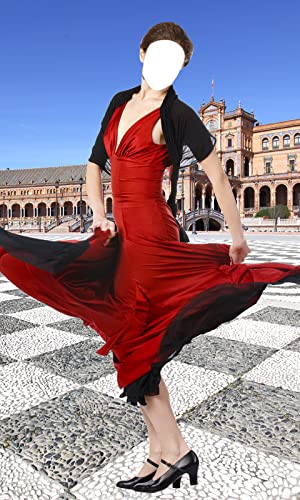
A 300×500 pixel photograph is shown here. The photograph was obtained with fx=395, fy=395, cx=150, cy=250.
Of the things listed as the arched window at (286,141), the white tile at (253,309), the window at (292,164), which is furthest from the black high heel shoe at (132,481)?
the arched window at (286,141)

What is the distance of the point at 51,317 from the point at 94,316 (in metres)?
2.51

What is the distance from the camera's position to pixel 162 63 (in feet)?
4.00

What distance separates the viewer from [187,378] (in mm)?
2168

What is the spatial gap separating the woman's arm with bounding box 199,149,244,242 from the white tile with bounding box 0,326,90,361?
1788mm

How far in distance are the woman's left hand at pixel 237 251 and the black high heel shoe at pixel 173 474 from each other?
0.66 m

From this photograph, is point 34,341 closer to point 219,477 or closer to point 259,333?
point 259,333

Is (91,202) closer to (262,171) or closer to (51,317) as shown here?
(51,317)

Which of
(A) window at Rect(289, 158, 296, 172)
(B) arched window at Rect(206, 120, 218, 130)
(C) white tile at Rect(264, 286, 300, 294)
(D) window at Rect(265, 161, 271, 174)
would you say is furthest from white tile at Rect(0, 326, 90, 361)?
(D) window at Rect(265, 161, 271, 174)

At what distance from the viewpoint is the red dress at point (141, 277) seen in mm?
1176

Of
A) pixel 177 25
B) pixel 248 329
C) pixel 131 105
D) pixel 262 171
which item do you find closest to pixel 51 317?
pixel 248 329

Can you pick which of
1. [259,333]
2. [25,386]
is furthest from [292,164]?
[25,386]

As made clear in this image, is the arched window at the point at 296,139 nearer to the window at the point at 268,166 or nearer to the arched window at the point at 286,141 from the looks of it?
the arched window at the point at 286,141

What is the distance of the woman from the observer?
1185 millimetres

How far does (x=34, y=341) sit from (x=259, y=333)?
1711mm
